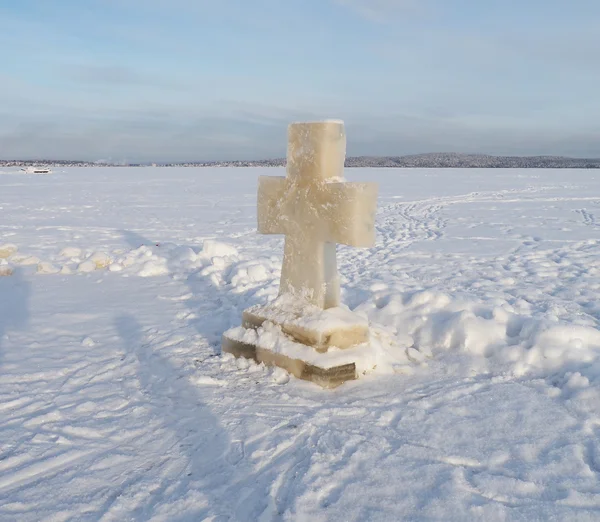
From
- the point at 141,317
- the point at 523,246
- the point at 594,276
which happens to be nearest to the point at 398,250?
the point at 523,246

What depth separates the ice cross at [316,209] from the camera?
374 cm

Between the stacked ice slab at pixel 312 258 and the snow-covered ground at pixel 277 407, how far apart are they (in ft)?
0.59

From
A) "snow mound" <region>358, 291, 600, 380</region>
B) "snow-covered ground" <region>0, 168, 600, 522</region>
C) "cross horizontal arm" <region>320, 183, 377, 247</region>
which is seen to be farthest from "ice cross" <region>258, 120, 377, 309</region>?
"snow mound" <region>358, 291, 600, 380</region>

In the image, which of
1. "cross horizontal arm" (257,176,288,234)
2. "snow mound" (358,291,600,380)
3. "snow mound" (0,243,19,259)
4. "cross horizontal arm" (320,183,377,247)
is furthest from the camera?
"snow mound" (0,243,19,259)

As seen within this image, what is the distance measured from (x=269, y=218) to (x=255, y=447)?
6.44 feet

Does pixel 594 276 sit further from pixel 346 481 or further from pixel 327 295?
pixel 346 481

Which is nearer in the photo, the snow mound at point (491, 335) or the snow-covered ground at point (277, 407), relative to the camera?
the snow-covered ground at point (277, 407)

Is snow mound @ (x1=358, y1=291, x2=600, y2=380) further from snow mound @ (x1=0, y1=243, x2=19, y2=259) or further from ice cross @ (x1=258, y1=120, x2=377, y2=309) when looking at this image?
snow mound @ (x1=0, y1=243, x2=19, y2=259)

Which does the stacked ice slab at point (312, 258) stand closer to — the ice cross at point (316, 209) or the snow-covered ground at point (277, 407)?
the ice cross at point (316, 209)

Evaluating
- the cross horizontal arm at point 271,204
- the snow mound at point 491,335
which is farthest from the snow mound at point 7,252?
the snow mound at point 491,335

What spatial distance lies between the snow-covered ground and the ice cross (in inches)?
28.7

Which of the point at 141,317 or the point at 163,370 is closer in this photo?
the point at 163,370

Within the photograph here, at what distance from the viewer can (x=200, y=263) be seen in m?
7.51

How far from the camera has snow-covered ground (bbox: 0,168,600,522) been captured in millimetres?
2383
